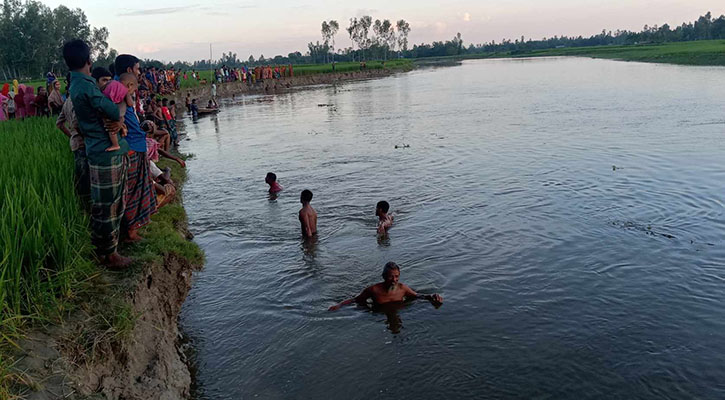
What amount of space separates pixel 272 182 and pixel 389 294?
6.24 m

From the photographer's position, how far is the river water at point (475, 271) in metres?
5.42

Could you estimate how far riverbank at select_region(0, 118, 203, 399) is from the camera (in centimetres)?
379

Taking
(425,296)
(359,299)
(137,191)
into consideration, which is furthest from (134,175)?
(425,296)

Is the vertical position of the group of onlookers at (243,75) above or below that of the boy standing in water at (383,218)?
above

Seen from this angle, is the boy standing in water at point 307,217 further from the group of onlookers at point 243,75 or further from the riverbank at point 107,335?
the group of onlookers at point 243,75

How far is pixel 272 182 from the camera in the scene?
12289 millimetres

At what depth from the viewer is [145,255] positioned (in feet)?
19.7

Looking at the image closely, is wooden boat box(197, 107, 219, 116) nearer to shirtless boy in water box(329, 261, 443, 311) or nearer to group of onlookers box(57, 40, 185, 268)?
group of onlookers box(57, 40, 185, 268)

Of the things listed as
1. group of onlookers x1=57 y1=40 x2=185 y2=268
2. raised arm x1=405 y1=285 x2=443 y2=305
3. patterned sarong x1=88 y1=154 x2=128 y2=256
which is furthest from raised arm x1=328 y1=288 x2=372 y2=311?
patterned sarong x1=88 y1=154 x2=128 y2=256

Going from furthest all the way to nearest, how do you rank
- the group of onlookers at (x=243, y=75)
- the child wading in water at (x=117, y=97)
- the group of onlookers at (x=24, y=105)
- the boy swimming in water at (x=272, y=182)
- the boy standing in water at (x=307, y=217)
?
the group of onlookers at (x=243, y=75) < the group of onlookers at (x=24, y=105) < the boy swimming in water at (x=272, y=182) < the boy standing in water at (x=307, y=217) < the child wading in water at (x=117, y=97)

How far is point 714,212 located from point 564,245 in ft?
11.3

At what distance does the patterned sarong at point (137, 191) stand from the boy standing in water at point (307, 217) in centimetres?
312

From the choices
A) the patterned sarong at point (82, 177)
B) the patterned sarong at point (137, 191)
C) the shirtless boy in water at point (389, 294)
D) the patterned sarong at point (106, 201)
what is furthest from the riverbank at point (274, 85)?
the patterned sarong at point (106, 201)

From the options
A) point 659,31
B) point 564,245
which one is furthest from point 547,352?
point 659,31
